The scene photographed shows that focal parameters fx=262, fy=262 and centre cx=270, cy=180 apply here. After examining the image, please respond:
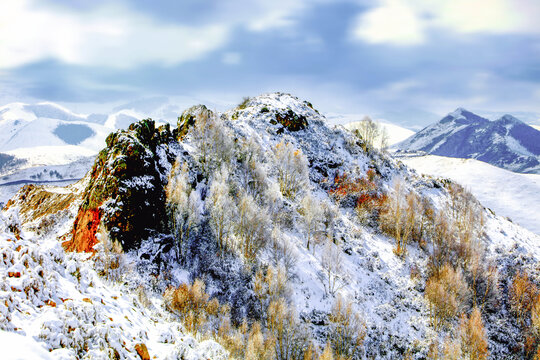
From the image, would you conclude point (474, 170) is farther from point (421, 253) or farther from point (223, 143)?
point (223, 143)

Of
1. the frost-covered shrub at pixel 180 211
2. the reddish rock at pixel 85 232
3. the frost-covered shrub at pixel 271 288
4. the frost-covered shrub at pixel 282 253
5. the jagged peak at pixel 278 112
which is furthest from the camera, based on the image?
the jagged peak at pixel 278 112

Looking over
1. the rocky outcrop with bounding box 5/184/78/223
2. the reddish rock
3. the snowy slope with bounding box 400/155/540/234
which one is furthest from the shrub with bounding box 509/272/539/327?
the snowy slope with bounding box 400/155/540/234

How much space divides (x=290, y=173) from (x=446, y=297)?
1373 inches

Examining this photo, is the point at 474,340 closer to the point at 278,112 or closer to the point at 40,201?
the point at 278,112

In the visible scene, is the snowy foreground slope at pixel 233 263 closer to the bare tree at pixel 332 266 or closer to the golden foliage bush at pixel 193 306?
the golden foliage bush at pixel 193 306

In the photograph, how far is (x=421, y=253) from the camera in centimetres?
5344

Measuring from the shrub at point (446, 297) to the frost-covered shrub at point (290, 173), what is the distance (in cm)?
2974

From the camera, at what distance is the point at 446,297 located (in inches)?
1544

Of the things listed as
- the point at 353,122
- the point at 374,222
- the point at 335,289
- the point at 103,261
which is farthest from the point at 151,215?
the point at 353,122

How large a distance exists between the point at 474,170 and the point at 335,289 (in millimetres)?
171226

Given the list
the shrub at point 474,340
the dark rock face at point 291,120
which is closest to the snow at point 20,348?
the shrub at point 474,340

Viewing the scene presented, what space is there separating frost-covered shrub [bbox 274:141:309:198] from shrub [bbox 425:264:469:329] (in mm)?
29744

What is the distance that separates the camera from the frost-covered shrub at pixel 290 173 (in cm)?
5812

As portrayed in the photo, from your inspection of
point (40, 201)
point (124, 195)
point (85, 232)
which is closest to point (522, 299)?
point (124, 195)
